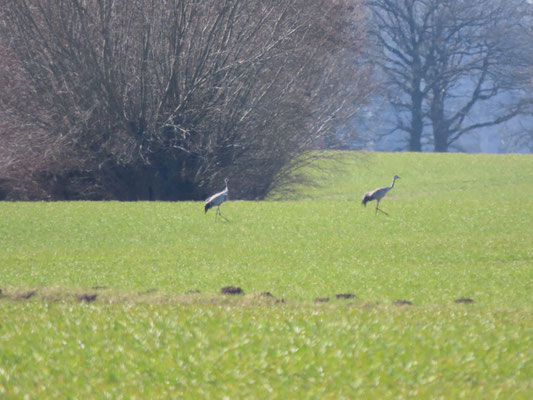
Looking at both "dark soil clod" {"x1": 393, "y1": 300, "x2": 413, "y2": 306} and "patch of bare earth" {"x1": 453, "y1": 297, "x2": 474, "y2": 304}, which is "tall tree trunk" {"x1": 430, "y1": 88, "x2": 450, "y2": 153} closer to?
"patch of bare earth" {"x1": 453, "y1": 297, "x2": 474, "y2": 304}

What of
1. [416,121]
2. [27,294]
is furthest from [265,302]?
[416,121]

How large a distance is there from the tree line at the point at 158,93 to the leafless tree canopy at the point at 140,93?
5 cm

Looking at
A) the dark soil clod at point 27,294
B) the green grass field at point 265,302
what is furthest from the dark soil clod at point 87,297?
the dark soil clod at point 27,294

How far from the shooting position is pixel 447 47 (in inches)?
2495

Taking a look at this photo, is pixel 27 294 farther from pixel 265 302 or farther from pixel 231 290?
pixel 265 302

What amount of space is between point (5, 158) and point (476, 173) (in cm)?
3536

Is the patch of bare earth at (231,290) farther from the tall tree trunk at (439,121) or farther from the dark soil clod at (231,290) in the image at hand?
the tall tree trunk at (439,121)

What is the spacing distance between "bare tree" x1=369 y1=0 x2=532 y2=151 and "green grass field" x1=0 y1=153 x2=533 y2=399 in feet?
118

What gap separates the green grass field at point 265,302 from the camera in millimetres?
Answer: 7137

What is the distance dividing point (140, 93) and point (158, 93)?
0.79 meters

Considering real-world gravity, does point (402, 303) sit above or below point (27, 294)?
above

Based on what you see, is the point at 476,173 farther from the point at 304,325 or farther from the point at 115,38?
the point at 304,325

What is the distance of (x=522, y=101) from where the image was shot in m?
63.2

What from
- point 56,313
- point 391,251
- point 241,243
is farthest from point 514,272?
point 56,313
